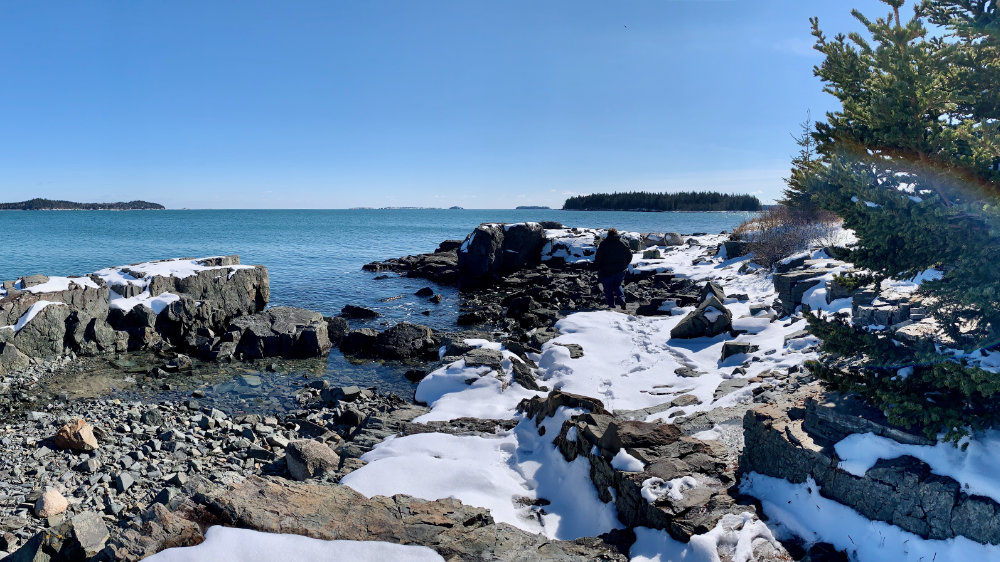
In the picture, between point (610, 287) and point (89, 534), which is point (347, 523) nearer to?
point (89, 534)

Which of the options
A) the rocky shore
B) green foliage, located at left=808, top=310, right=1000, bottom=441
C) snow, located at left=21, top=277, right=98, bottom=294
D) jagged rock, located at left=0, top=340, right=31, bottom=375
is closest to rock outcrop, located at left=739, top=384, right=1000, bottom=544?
the rocky shore

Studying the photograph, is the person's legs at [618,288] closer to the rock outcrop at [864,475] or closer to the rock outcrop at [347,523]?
the rock outcrop at [864,475]

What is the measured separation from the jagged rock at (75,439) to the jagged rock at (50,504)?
5.61 ft

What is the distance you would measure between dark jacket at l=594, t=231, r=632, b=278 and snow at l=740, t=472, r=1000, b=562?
10.9 meters

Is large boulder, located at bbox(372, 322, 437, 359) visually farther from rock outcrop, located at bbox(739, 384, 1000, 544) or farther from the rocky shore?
rock outcrop, located at bbox(739, 384, 1000, 544)

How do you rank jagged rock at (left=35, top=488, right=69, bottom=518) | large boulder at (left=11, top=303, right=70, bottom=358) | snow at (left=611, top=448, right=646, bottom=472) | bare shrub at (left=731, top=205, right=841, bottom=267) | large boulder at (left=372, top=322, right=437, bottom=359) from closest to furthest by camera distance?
snow at (left=611, top=448, right=646, bottom=472) → jagged rock at (left=35, top=488, right=69, bottom=518) → large boulder at (left=11, top=303, right=70, bottom=358) → large boulder at (left=372, top=322, right=437, bottom=359) → bare shrub at (left=731, top=205, right=841, bottom=267)

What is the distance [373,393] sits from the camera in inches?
462

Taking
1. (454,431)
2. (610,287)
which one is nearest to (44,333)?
(454,431)

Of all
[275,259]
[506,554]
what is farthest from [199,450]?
[275,259]

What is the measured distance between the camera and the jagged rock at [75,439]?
8359 millimetres

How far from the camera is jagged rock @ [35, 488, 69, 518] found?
6.52 m

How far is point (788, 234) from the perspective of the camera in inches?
768

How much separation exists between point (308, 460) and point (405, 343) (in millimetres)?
8050

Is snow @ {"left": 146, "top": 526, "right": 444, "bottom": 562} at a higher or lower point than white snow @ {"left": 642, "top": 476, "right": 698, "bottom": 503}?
higher
